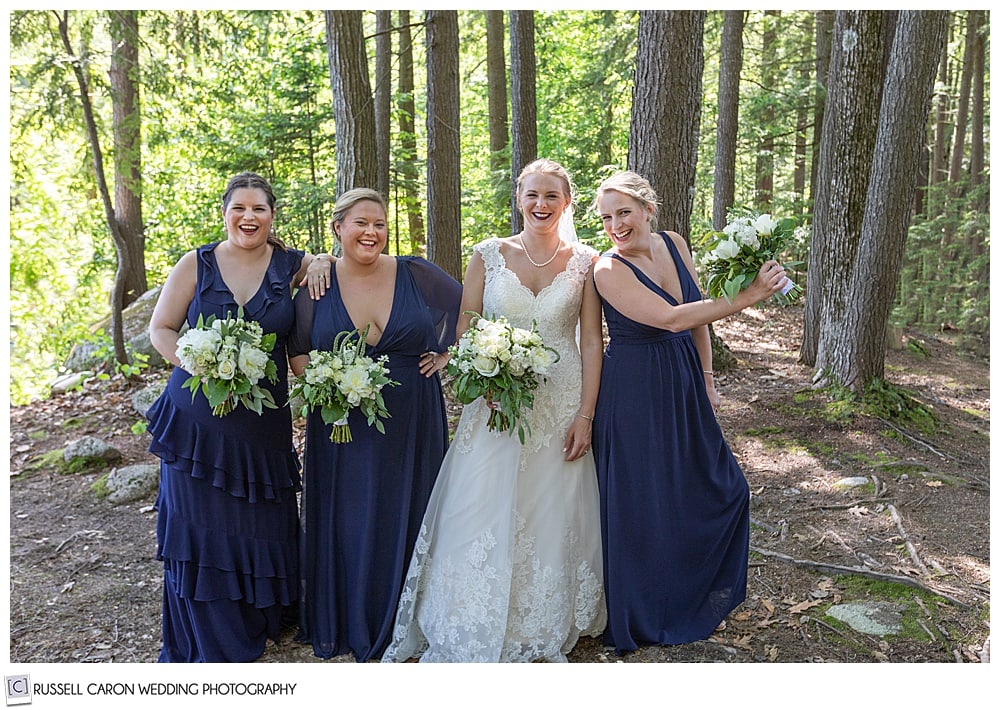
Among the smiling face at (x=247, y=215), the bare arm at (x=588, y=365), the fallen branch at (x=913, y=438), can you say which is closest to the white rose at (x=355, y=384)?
the smiling face at (x=247, y=215)

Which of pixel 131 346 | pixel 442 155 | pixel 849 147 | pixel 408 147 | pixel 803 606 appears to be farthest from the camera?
pixel 408 147

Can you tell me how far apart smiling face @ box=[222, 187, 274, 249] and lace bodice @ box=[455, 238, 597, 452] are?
1048mm

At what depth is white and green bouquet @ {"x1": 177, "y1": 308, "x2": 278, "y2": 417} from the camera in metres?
3.62

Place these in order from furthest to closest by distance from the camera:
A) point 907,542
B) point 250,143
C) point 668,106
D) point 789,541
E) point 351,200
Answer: point 250,143 → point 668,106 → point 789,541 → point 907,542 → point 351,200

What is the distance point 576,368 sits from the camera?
13.4 ft

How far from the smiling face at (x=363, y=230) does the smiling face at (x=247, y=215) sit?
34 centimetres

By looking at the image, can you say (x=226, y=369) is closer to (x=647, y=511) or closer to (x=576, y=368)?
(x=576, y=368)

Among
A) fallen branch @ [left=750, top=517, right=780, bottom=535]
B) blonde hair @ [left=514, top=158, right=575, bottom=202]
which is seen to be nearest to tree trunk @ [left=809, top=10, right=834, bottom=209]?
fallen branch @ [left=750, top=517, right=780, bottom=535]

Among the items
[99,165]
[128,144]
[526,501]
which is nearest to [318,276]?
[526,501]

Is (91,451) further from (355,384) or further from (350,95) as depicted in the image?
(355,384)

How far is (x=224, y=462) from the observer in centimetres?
396

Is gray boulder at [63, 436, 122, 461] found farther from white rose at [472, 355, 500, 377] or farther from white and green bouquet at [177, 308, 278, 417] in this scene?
white rose at [472, 355, 500, 377]

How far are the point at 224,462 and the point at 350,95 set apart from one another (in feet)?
13.8
